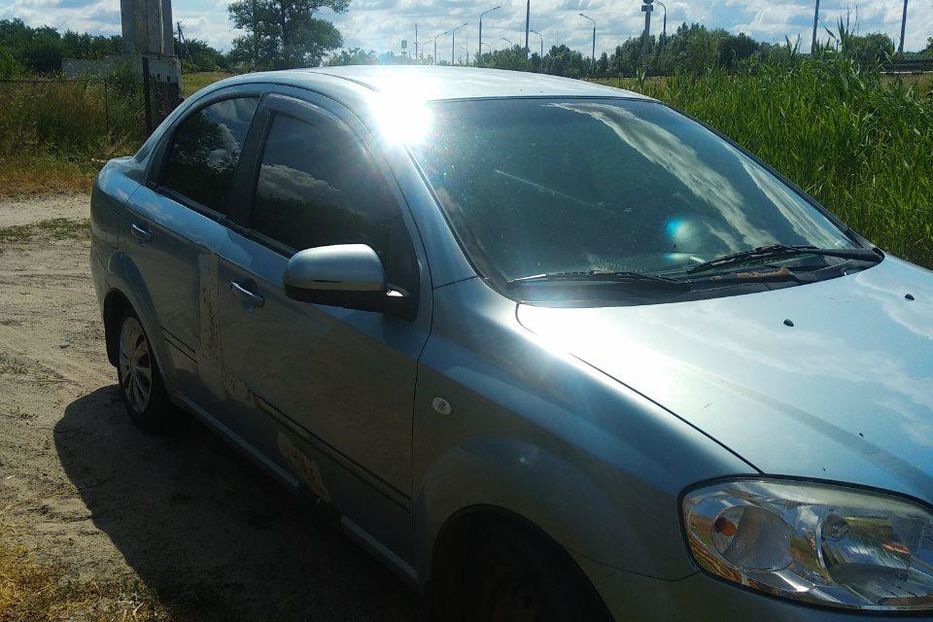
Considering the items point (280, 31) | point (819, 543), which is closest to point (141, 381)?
point (819, 543)

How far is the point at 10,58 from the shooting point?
23984mm

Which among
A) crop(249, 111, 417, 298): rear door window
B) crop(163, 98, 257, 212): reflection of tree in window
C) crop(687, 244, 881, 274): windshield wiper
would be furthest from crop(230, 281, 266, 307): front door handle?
crop(687, 244, 881, 274): windshield wiper

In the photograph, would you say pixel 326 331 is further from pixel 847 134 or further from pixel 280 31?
pixel 280 31

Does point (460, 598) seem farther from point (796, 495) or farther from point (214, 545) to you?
point (214, 545)

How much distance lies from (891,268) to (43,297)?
6.02 meters

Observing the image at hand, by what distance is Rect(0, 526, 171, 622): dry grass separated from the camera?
10.0 feet

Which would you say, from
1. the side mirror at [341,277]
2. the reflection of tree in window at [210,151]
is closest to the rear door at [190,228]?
the reflection of tree in window at [210,151]

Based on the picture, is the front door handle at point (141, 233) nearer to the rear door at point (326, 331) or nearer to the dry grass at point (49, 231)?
the rear door at point (326, 331)

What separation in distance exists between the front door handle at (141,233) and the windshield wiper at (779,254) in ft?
7.96

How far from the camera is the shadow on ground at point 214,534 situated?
3.18 meters

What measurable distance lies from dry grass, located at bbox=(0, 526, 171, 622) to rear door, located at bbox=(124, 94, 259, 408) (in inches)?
32.0

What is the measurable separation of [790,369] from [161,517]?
2605 millimetres

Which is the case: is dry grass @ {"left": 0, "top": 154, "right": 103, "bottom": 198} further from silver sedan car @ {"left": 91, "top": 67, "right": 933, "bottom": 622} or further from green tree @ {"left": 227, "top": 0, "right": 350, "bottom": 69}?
green tree @ {"left": 227, "top": 0, "right": 350, "bottom": 69}

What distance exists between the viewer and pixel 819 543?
1.77 metres
